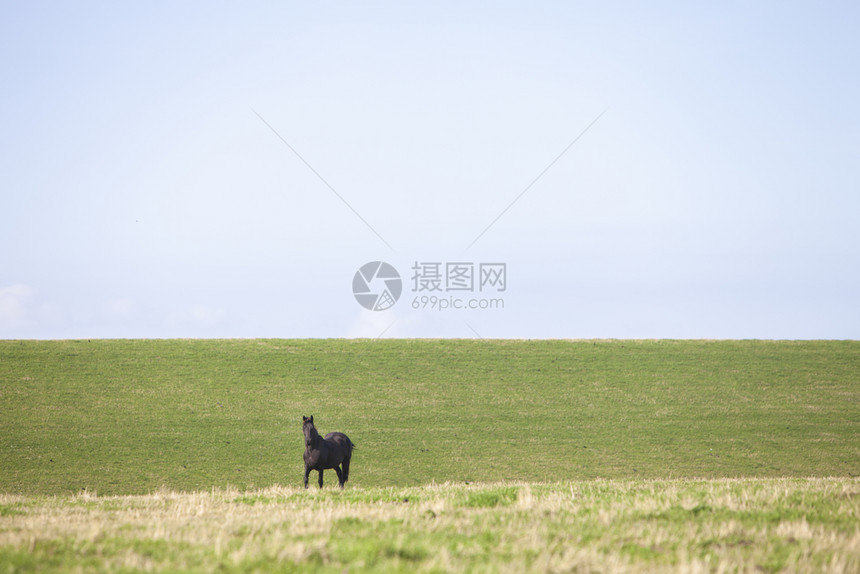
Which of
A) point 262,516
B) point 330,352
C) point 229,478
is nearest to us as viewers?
point 262,516

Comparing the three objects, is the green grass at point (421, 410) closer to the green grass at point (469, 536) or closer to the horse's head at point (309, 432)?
the horse's head at point (309, 432)

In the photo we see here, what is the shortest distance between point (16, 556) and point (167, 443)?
3084cm

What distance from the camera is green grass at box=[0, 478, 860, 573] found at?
294 inches

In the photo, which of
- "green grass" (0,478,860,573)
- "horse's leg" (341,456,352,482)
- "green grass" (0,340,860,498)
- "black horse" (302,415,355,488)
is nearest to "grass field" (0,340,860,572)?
"green grass" (0,478,860,573)

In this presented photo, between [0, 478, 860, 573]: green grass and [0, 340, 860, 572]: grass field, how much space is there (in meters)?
0.06

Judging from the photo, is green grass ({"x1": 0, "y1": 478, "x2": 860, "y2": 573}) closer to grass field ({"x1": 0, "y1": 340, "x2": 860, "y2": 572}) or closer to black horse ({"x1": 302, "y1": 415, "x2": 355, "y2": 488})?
grass field ({"x1": 0, "y1": 340, "x2": 860, "y2": 572})

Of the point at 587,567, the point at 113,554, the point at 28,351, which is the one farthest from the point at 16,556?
the point at 28,351

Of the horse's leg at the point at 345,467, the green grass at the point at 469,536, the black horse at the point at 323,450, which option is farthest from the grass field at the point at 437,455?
the horse's leg at the point at 345,467

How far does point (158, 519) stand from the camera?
1149 cm

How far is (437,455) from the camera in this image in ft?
119

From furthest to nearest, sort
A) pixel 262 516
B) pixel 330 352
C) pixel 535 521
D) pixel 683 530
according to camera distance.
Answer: pixel 330 352
pixel 262 516
pixel 535 521
pixel 683 530

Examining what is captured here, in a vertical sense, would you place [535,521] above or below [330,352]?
below

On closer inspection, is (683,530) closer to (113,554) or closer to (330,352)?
(113,554)

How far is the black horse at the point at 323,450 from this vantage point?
68.9 feet
